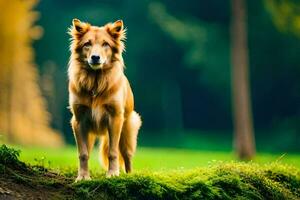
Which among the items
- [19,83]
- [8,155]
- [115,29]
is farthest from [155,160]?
[19,83]

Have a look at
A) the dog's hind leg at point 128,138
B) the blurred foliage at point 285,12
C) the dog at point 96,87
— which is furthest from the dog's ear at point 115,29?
the blurred foliage at point 285,12

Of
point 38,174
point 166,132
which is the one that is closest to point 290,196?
point 38,174

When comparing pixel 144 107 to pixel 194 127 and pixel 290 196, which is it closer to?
pixel 194 127

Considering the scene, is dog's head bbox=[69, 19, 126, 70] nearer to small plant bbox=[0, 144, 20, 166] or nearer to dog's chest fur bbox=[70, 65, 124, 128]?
dog's chest fur bbox=[70, 65, 124, 128]

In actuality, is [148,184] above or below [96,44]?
below

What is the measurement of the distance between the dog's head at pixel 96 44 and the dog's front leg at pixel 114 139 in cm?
54

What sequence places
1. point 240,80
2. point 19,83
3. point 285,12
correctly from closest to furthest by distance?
1. point 285,12
2. point 240,80
3. point 19,83

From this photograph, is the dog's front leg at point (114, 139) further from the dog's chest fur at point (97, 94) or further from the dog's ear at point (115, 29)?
the dog's ear at point (115, 29)

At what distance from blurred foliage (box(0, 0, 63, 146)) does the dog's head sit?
2689cm

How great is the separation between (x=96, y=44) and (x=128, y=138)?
151 centimetres

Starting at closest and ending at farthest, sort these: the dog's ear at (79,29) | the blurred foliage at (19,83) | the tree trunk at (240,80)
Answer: the dog's ear at (79,29), the tree trunk at (240,80), the blurred foliage at (19,83)

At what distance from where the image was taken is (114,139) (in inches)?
335

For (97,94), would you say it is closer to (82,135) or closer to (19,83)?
(82,135)

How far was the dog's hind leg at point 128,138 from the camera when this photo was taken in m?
9.30
